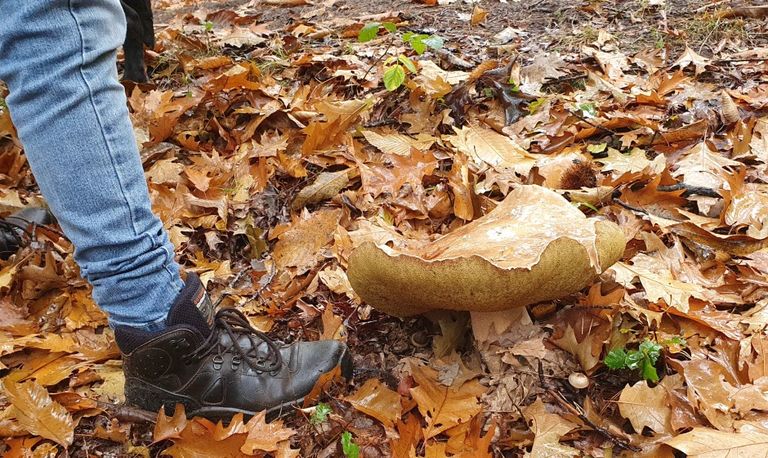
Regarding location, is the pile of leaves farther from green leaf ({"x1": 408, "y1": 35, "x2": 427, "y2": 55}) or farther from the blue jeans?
the blue jeans

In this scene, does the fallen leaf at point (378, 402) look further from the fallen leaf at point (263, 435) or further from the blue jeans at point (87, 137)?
the blue jeans at point (87, 137)

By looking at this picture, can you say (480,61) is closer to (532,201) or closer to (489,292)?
(532,201)

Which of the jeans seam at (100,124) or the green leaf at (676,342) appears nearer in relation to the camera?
the jeans seam at (100,124)

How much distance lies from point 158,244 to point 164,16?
5575mm

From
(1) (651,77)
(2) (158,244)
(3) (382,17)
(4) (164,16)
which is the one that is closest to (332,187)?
(2) (158,244)

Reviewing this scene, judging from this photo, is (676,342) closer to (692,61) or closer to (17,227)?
(692,61)

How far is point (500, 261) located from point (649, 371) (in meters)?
0.70

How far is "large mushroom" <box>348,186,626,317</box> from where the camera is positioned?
162cm

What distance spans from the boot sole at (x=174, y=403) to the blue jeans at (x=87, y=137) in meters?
0.39

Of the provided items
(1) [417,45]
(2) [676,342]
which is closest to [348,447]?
(2) [676,342]

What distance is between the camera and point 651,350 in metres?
1.92

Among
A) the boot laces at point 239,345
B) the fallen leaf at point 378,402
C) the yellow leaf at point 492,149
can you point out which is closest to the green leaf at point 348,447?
the fallen leaf at point 378,402

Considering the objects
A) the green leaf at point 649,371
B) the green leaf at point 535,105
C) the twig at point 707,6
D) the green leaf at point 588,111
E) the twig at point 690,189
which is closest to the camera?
the green leaf at point 649,371

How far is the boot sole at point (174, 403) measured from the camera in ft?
6.73
